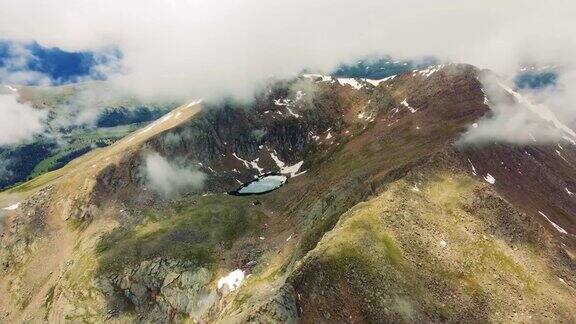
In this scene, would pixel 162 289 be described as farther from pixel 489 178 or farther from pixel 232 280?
pixel 489 178

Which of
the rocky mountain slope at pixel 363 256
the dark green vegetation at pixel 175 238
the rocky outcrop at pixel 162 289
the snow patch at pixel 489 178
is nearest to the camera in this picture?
the rocky mountain slope at pixel 363 256

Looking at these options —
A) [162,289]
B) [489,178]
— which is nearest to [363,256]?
[489,178]

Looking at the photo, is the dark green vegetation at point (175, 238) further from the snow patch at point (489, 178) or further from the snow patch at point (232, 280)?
the snow patch at point (489, 178)

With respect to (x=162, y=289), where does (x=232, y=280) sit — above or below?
above

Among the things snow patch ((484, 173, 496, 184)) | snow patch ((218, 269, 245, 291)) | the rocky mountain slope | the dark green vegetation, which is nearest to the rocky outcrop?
the rocky mountain slope

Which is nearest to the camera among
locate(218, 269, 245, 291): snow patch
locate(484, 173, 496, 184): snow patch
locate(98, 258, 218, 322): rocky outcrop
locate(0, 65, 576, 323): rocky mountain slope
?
locate(0, 65, 576, 323): rocky mountain slope

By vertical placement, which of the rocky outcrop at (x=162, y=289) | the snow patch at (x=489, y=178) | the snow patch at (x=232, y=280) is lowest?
the rocky outcrop at (x=162, y=289)

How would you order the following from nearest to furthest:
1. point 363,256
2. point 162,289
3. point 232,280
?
1. point 363,256
2. point 232,280
3. point 162,289

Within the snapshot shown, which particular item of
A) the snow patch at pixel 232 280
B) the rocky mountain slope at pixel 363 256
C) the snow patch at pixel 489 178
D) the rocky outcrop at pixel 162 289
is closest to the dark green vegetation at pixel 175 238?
the rocky mountain slope at pixel 363 256

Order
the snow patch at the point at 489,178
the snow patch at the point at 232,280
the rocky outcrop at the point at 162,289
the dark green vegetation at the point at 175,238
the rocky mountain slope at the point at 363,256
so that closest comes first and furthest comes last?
the rocky mountain slope at the point at 363,256 < the snow patch at the point at 489,178 < the snow patch at the point at 232,280 < the rocky outcrop at the point at 162,289 < the dark green vegetation at the point at 175,238

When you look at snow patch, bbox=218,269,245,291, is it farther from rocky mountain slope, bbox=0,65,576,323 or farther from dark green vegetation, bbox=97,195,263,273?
dark green vegetation, bbox=97,195,263,273

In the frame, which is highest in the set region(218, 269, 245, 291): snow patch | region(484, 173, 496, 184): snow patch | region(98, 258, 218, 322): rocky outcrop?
region(484, 173, 496, 184): snow patch
